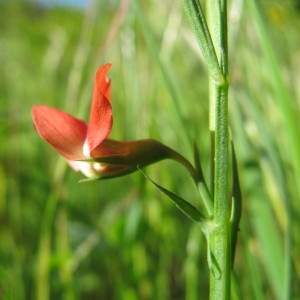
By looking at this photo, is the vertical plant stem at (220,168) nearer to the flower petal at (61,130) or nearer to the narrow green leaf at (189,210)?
the narrow green leaf at (189,210)

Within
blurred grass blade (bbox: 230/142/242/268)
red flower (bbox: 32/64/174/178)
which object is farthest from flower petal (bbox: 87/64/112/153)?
blurred grass blade (bbox: 230/142/242/268)

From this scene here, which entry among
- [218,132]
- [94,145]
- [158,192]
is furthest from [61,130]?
[158,192]

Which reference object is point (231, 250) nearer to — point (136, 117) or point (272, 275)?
point (272, 275)

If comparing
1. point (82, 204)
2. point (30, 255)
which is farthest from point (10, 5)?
point (30, 255)

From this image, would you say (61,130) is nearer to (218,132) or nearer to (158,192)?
(218,132)

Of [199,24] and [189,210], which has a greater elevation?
[199,24]

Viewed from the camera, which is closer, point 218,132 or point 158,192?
point 218,132

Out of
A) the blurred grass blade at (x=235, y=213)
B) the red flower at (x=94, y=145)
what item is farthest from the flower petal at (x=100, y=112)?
the blurred grass blade at (x=235, y=213)
